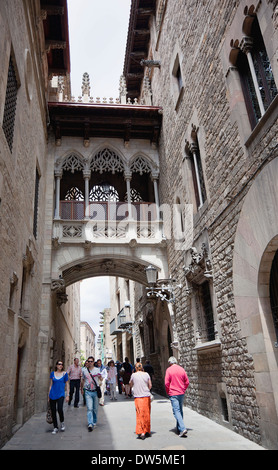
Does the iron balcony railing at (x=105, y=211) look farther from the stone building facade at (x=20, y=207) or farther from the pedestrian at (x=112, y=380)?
the pedestrian at (x=112, y=380)

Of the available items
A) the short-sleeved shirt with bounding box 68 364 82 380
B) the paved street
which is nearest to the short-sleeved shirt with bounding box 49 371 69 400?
the paved street

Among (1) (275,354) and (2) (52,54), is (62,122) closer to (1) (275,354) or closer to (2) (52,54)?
(2) (52,54)

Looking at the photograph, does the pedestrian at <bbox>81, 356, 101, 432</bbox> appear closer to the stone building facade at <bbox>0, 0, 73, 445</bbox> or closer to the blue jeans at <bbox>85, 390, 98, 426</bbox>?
the blue jeans at <bbox>85, 390, 98, 426</bbox>

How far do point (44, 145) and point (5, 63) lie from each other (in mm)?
5983

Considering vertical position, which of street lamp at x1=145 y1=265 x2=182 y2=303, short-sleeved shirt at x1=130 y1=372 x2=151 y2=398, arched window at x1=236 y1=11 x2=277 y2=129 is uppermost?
arched window at x1=236 y1=11 x2=277 y2=129

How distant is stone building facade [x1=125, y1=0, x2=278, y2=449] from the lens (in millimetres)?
5027

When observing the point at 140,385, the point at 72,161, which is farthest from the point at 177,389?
the point at 72,161

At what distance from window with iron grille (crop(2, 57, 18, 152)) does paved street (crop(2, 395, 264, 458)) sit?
5.22m

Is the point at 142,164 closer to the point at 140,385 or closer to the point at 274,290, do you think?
the point at 140,385

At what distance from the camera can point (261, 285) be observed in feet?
17.2

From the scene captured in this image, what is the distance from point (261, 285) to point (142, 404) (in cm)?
279
